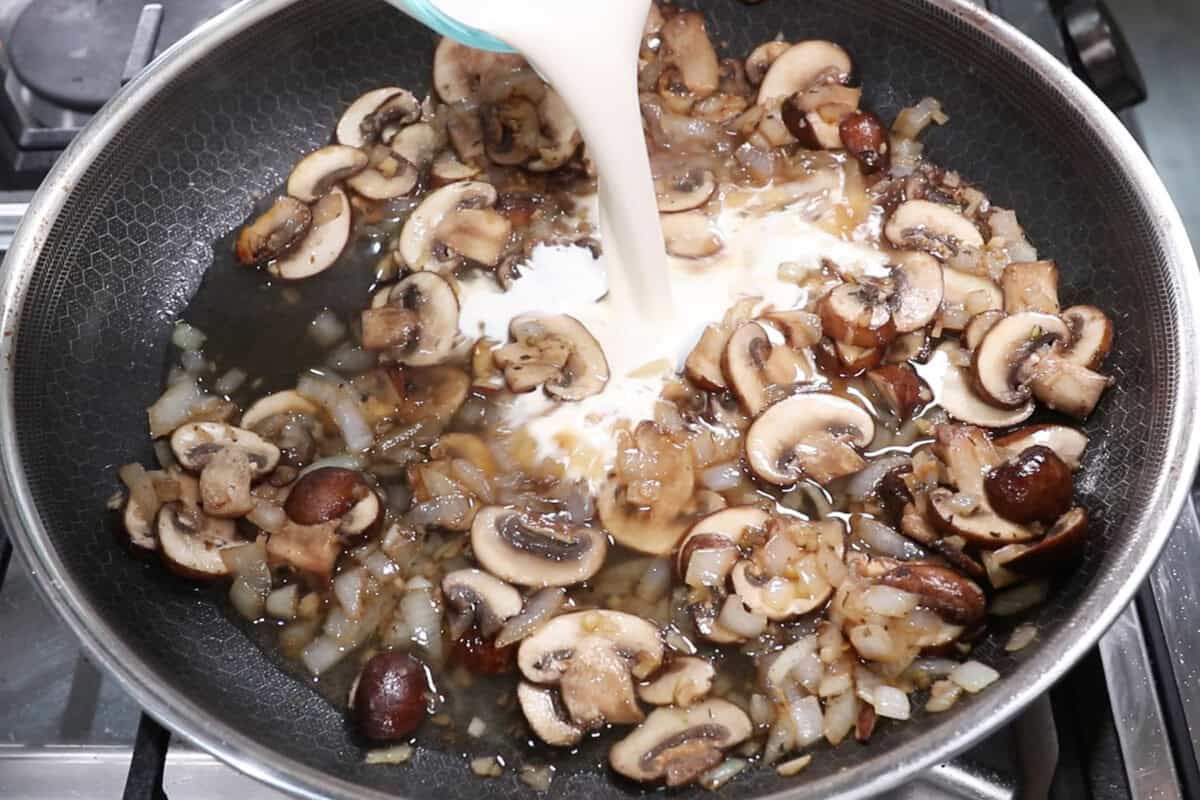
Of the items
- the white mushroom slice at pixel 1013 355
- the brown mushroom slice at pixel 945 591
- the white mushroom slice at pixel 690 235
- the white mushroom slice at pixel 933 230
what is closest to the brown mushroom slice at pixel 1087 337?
the white mushroom slice at pixel 1013 355

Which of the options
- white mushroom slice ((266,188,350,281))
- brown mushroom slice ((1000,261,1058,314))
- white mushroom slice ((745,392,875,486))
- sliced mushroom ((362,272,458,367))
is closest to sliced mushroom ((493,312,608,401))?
sliced mushroom ((362,272,458,367))

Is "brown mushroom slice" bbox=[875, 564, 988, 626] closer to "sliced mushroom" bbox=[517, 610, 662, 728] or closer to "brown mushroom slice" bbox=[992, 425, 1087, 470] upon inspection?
"brown mushroom slice" bbox=[992, 425, 1087, 470]

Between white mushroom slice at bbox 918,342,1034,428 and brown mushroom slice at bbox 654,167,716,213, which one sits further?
brown mushroom slice at bbox 654,167,716,213

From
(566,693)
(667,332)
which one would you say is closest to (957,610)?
(566,693)

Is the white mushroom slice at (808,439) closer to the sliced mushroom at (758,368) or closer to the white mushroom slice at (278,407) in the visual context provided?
the sliced mushroom at (758,368)

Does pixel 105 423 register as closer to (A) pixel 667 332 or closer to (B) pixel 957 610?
(A) pixel 667 332
